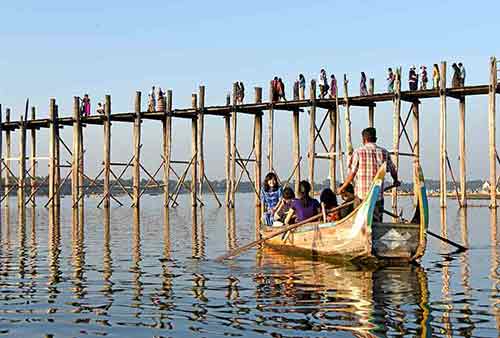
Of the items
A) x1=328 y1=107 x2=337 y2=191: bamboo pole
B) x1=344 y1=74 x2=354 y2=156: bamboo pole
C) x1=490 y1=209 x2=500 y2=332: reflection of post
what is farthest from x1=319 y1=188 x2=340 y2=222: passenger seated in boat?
x1=328 y1=107 x2=337 y2=191: bamboo pole

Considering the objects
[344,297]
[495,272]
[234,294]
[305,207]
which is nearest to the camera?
[344,297]

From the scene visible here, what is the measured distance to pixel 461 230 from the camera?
2267 cm

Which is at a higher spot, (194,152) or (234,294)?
(194,152)

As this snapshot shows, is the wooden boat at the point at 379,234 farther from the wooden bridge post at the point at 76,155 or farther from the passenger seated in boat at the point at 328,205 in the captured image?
the wooden bridge post at the point at 76,155

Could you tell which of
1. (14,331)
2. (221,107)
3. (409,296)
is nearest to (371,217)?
(409,296)

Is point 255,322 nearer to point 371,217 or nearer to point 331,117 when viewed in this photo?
point 371,217

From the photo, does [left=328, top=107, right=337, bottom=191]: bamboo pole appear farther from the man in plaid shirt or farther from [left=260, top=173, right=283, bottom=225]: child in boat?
the man in plaid shirt

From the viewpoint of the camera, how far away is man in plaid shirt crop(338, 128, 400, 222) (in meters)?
13.4

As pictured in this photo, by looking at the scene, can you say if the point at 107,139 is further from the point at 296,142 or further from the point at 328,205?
the point at 328,205

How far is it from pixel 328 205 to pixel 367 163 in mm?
1736

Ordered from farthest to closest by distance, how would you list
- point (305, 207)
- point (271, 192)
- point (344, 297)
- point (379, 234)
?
Answer: point (271, 192), point (305, 207), point (379, 234), point (344, 297)

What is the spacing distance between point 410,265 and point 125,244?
Result: 313 inches

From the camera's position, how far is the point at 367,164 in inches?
526

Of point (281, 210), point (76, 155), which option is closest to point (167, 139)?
point (76, 155)
